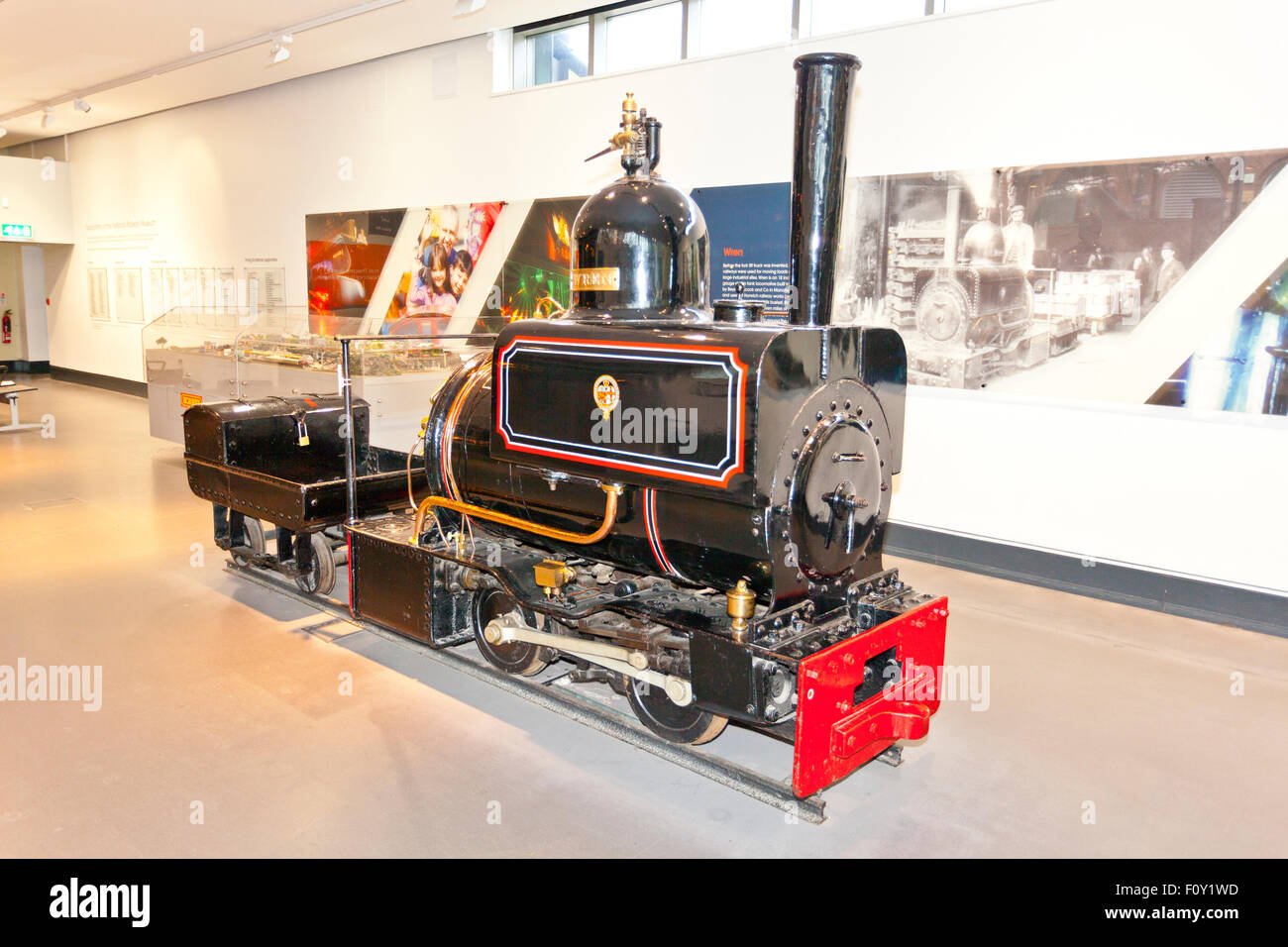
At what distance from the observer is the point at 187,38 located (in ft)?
29.9

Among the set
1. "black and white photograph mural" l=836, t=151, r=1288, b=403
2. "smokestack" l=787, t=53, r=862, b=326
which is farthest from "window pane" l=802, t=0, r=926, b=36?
"smokestack" l=787, t=53, r=862, b=326

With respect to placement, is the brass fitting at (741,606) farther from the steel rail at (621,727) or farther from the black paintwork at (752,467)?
the steel rail at (621,727)

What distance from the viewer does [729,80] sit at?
687 centimetres

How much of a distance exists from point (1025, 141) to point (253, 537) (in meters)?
5.15

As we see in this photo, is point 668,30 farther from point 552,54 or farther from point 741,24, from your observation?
point 552,54

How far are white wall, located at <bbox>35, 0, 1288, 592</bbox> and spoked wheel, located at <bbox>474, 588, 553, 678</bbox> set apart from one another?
3206mm

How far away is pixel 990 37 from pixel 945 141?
24.0 inches

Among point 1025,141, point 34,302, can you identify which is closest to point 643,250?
point 1025,141

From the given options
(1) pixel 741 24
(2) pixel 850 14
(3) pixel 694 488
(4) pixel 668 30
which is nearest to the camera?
(3) pixel 694 488

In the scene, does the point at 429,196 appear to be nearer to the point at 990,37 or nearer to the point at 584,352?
the point at 990,37

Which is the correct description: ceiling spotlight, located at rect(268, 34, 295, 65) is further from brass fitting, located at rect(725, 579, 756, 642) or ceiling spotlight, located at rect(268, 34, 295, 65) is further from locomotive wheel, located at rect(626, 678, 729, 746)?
brass fitting, located at rect(725, 579, 756, 642)

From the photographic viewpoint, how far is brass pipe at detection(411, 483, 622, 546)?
3330 millimetres

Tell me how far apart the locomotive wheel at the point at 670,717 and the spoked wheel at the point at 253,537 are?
121 inches
